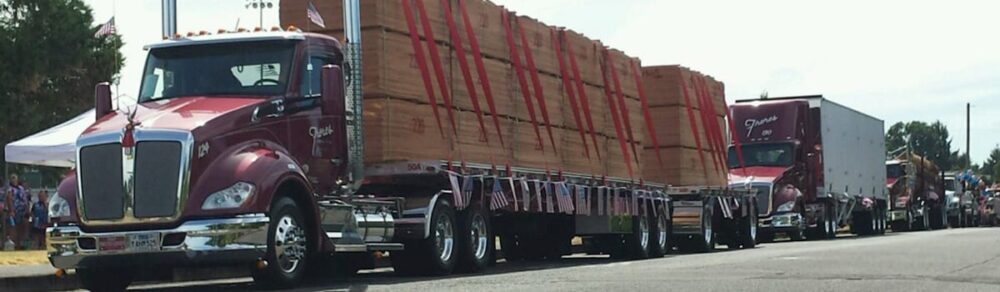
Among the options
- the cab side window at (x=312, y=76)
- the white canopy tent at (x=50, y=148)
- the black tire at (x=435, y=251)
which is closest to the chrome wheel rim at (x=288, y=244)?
the cab side window at (x=312, y=76)

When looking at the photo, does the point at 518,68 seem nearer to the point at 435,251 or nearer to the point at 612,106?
the point at 435,251

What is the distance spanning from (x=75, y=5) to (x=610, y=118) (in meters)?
26.2

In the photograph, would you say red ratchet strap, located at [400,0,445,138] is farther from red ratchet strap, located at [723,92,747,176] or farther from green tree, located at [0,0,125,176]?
green tree, located at [0,0,125,176]

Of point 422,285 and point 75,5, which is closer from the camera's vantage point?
point 422,285

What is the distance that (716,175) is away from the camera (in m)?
30.6

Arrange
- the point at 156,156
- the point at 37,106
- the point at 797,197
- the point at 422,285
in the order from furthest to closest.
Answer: the point at 37,106 < the point at 797,197 < the point at 422,285 < the point at 156,156

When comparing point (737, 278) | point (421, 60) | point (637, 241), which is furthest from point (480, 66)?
point (637, 241)

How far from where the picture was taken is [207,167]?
14008 millimetres

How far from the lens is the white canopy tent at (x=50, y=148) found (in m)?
19.6

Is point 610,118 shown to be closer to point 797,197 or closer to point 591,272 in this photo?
point 591,272

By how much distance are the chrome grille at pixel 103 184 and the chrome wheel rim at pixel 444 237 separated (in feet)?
15.1

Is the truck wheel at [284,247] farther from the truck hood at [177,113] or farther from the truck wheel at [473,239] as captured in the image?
the truck wheel at [473,239]

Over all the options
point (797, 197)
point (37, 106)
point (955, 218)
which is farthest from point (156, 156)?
point (955, 218)

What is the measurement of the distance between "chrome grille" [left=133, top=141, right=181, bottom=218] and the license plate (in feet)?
0.64
